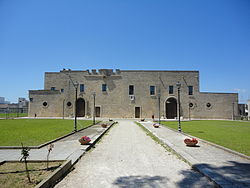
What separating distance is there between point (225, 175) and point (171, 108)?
1344 inches

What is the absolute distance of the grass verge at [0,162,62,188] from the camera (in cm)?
397

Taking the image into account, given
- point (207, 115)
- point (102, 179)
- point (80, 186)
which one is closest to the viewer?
point (80, 186)

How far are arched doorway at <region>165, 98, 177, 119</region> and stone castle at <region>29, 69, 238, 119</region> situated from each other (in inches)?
9.1

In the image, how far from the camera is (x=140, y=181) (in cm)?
426

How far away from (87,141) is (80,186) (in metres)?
4.33

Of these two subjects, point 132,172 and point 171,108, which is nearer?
point 132,172

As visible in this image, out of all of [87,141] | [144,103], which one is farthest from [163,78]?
[87,141]

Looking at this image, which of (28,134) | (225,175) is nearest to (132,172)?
(225,175)

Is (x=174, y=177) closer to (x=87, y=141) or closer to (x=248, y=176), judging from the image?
(x=248, y=176)

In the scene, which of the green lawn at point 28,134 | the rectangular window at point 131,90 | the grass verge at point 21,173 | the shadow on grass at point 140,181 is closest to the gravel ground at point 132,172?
the shadow on grass at point 140,181

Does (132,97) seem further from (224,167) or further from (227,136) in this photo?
(224,167)

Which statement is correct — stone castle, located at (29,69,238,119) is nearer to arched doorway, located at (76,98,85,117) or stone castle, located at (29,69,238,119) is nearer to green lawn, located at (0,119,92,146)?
arched doorway, located at (76,98,85,117)

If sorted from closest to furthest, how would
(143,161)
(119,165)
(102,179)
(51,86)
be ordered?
1. (102,179)
2. (119,165)
3. (143,161)
4. (51,86)

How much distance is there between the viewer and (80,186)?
157 inches
